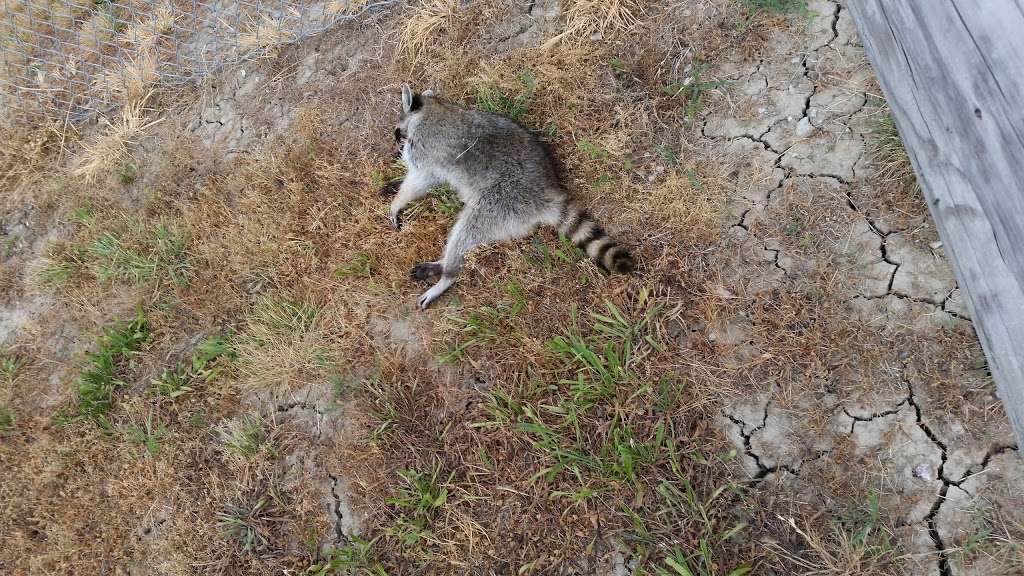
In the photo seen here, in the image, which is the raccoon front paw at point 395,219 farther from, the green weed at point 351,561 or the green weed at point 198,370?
the green weed at point 351,561

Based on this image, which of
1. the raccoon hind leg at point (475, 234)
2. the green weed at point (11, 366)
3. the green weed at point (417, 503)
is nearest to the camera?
the green weed at point (417, 503)

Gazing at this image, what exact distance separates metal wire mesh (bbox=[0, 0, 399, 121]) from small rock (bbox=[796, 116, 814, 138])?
2.80 m

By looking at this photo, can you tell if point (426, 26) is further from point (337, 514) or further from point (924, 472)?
point (924, 472)

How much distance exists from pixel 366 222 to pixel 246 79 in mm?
1852

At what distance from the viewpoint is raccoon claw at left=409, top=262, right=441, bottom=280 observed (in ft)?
9.82

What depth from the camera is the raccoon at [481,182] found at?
2.84m

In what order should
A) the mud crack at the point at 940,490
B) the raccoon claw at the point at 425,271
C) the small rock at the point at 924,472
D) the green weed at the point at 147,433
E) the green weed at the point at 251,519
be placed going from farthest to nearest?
the green weed at the point at 147,433
the raccoon claw at the point at 425,271
the green weed at the point at 251,519
the small rock at the point at 924,472
the mud crack at the point at 940,490

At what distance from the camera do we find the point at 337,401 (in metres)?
2.90

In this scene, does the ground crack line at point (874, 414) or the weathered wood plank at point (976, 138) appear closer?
the weathered wood plank at point (976, 138)

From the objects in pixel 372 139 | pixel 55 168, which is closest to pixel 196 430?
pixel 372 139

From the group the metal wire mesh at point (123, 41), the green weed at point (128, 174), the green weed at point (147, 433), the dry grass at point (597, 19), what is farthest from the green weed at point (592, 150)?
the green weed at point (128, 174)

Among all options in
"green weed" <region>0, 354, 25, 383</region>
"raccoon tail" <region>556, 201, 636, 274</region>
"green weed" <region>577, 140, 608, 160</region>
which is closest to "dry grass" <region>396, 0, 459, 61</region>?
"green weed" <region>577, 140, 608, 160</region>

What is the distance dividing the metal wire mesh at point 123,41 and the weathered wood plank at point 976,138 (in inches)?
130

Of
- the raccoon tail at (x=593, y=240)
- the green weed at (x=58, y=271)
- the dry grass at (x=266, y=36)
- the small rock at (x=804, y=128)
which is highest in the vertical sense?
the dry grass at (x=266, y=36)
